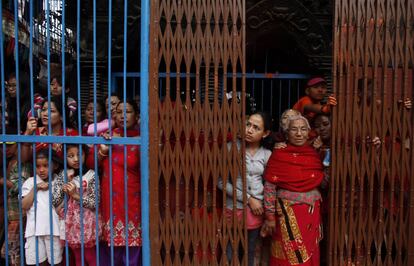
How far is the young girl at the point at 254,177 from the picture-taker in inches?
124

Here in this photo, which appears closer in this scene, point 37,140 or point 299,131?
point 37,140

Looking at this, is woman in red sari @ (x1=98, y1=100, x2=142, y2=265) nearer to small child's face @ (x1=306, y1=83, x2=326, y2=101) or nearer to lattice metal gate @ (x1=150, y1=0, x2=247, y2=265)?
lattice metal gate @ (x1=150, y1=0, x2=247, y2=265)

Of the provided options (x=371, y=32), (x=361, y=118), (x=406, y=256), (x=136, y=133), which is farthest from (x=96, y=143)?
(x=406, y=256)

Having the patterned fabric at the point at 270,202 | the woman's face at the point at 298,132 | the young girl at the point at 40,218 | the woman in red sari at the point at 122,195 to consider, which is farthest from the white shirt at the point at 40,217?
the woman's face at the point at 298,132

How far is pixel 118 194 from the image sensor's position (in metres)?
3.09

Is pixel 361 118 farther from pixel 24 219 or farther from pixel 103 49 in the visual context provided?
pixel 103 49

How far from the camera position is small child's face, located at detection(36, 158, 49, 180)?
10.3 ft

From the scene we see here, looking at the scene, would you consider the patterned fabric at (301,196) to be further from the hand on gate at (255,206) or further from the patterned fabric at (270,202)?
the hand on gate at (255,206)

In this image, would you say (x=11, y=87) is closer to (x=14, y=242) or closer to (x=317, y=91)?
(x=14, y=242)

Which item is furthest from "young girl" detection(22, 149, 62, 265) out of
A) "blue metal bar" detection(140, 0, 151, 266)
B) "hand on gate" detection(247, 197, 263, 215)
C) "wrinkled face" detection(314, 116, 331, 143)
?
"wrinkled face" detection(314, 116, 331, 143)

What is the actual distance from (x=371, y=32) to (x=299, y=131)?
892 mm

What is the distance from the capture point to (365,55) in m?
3.01

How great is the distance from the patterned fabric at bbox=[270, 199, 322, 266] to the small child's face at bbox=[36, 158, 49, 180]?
1802 mm

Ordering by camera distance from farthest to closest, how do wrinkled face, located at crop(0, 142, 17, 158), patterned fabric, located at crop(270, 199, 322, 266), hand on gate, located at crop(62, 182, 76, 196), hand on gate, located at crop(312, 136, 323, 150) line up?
1. hand on gate, located at crop(312, 136, 323, 150)
2. wrinkled face, located at crop(0, 142, 17, 158)
3. patterned fabric, located at crop(270, 199, 322, 266)
4. hand on gate, located at crop(62, 182, 76, 196)
